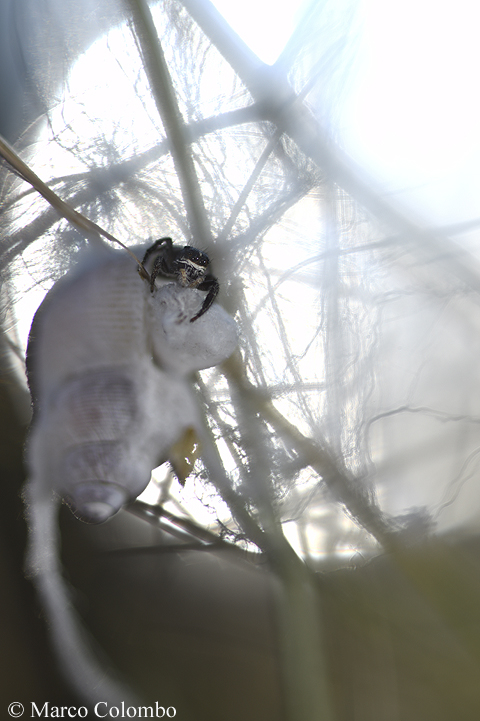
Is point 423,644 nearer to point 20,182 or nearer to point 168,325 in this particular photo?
point 168,325

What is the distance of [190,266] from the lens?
0.35 metres

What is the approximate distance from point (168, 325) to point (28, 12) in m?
0.32

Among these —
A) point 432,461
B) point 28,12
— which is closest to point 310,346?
point 432,461

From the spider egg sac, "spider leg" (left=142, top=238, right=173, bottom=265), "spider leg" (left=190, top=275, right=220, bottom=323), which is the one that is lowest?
the spider egg sac

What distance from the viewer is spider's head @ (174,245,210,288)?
0.35m

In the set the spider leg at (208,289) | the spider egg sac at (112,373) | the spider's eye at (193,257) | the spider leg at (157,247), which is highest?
the spider leg at (157,247)

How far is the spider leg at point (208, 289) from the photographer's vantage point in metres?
0.36

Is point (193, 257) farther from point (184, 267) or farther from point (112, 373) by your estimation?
point (112, 373)

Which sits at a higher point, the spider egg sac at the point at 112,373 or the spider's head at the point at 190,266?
the spider's head at the point at 190,266

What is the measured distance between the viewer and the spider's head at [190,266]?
1.15 ft

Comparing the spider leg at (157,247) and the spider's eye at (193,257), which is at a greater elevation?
the spider leg at (157,247)

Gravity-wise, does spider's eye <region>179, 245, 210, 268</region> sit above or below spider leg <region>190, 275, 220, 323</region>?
above

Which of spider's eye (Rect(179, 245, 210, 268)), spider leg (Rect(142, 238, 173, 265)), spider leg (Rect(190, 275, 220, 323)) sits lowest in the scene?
spider leg (Rect(190, 275, 220, 323))

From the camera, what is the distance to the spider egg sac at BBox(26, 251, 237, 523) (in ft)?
1.12
